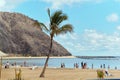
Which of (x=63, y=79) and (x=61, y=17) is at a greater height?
(x=61, y=17)

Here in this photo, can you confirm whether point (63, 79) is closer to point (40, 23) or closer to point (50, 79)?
point (50, 79)

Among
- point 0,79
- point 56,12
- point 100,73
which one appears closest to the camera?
point 100,73

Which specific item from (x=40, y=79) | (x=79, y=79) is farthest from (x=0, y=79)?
(x=79, y=79)

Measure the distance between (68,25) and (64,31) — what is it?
751 mm

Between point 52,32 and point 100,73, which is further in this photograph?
point 52,32

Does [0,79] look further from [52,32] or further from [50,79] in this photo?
[52,32]

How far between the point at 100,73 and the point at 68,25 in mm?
8371

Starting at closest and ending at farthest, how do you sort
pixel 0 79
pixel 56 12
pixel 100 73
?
1. pixel 100 73
2. pixel 0 79
3. pixel 56 12

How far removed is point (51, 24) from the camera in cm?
3872

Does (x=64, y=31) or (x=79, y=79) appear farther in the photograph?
(x=64, y=31)

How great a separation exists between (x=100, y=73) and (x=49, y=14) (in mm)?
9566

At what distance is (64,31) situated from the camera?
126 ft

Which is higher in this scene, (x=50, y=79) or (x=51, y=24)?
(x=51, y=24)

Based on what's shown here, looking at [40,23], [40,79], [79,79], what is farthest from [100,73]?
[40,23]
